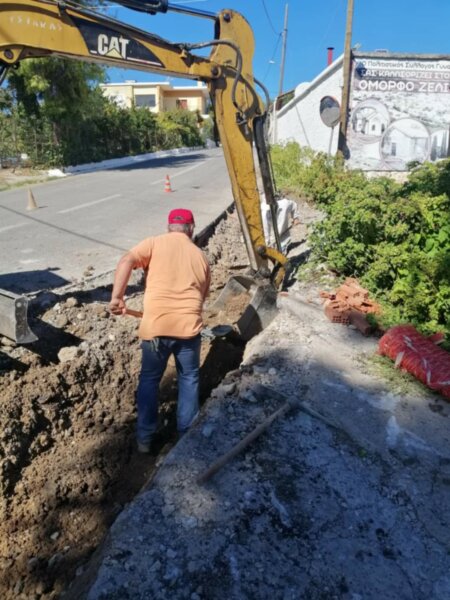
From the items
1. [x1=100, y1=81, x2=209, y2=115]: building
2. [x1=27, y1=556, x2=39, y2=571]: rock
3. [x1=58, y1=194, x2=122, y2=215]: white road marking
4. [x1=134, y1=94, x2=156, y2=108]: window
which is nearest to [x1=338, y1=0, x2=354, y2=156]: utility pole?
[x1=58, y1=194, x2=122, y2=215]: white road marking

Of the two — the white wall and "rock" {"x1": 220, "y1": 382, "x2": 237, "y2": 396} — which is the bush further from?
the white wall

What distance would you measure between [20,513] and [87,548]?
598mm

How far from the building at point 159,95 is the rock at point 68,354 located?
5361 cm

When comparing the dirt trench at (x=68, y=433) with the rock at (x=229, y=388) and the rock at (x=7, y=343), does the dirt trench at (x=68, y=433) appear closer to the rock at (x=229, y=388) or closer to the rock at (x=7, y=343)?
the rock at (x=7, y=343)

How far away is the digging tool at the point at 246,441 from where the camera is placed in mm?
2827

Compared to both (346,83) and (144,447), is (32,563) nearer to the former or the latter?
(144,447)

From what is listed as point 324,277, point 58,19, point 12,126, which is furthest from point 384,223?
point 12,126

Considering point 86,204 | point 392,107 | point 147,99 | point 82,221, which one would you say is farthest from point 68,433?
point 147,99

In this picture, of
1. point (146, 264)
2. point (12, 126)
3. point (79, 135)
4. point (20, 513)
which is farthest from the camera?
point (79, 135)

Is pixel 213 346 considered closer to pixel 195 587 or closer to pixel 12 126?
pixel 195 587

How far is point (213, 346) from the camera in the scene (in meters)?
5.17

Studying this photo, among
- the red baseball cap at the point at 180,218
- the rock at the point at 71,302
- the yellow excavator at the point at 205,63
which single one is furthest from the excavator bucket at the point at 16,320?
the rock at the point at 71,302

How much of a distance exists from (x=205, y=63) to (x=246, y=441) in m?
3.56

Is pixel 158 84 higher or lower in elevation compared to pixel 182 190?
higher
